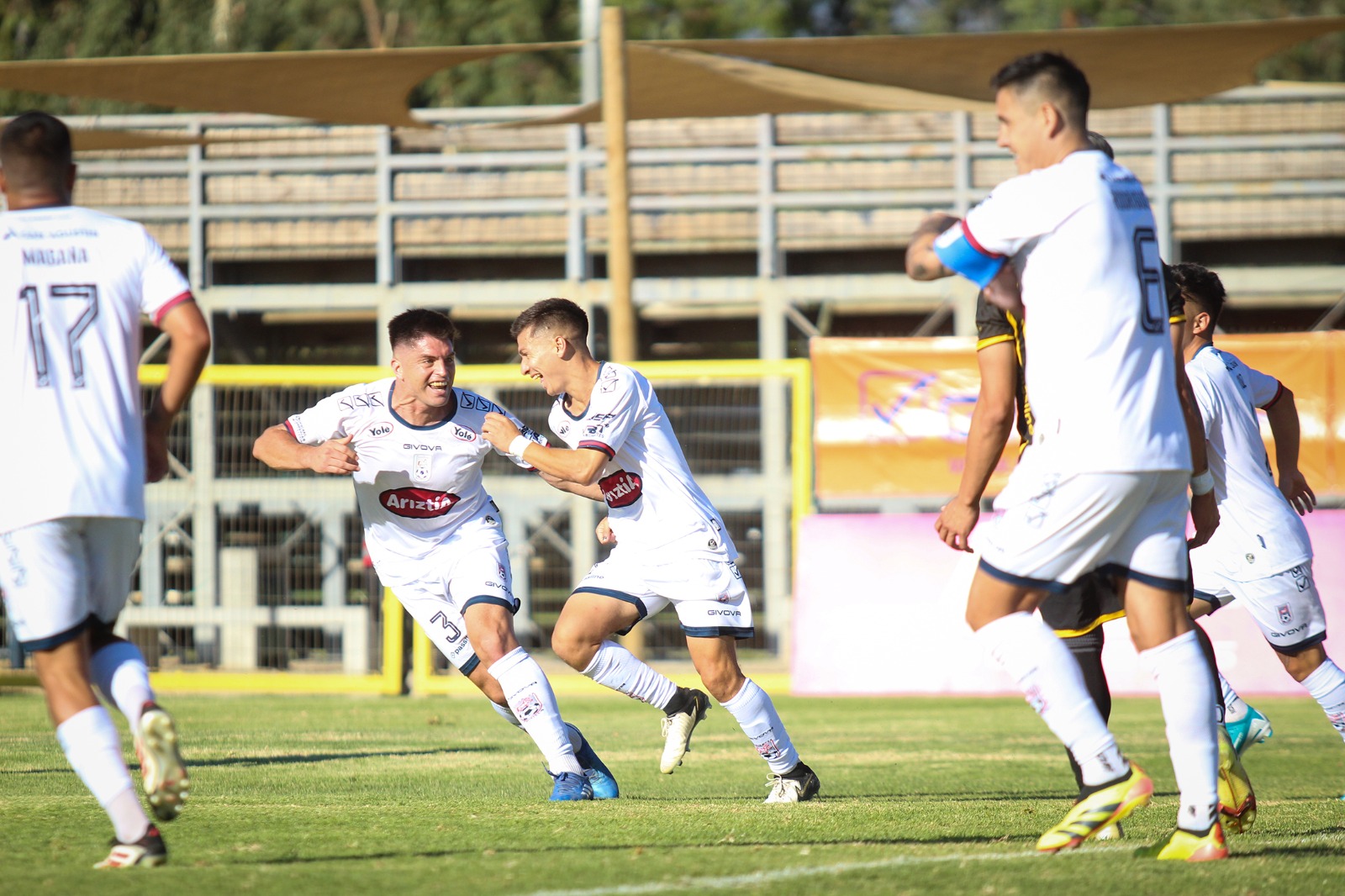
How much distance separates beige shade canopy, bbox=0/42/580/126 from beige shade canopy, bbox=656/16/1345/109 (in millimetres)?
1948

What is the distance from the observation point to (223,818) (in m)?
4.82

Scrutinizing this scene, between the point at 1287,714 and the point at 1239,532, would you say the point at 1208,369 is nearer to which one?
the point at 1239,532

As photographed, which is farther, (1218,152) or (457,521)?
(1218,152)

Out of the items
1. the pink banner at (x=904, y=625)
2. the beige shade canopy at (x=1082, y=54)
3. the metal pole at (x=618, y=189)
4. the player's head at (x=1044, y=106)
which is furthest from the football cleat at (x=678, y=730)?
the metal pole at (x=618, y=189)

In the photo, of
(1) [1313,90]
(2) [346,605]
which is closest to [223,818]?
(2) [346,605]

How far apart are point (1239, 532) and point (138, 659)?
4.12m

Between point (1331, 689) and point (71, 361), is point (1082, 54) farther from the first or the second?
point (71, 361)

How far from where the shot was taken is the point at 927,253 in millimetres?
3768

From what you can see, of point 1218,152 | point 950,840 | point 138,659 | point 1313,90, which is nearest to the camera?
point 138,659

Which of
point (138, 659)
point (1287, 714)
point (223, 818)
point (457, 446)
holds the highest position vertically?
point (457, 446)

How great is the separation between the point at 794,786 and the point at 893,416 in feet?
20.0

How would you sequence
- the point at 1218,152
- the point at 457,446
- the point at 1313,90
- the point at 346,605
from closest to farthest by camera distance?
the point at 457,446 < the point at 346,605 < the point at 1313,90 < the point at 1218,152

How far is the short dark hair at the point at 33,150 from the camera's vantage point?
3748mm

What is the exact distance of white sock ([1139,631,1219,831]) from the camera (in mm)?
3785
